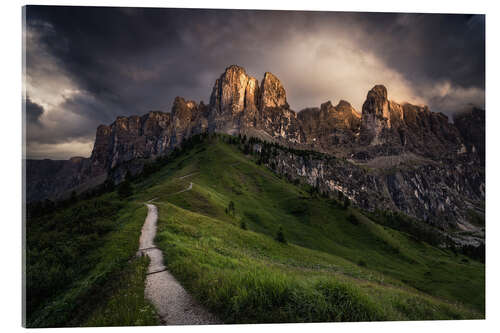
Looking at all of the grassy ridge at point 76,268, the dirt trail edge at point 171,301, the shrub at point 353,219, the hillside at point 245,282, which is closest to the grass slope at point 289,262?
the hillside at point 245,282

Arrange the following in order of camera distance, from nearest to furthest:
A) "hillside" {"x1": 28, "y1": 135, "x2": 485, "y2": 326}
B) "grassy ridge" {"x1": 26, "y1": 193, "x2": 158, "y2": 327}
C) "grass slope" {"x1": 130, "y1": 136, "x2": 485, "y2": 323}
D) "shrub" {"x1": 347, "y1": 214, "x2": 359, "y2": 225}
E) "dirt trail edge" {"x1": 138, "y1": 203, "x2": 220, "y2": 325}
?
"dirt trail edge" {"x1": 138, "y1": 203, "x2": 220, "y2": 325}
"hillside" {"x1": 28, "y1": 135, "x2": 485, "y2": 326}
"grass slope" {"x1": 130, "y1": 136, "x2": 485, "y2": 323}
"grassy ridge" {"x1": 26, "y1": 193, "x2": 158, "y2": 327}
"shrub" {"x1": 347, "y1": 214, "x2": 359, "y2": 225}

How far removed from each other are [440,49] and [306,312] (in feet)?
67.0

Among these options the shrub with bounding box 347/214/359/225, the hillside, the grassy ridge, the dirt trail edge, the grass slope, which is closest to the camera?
the dirt trail edge

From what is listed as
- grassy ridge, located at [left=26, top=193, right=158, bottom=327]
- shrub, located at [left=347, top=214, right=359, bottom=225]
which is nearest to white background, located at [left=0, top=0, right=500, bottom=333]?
grassy ridge, located at [left=26, top=193, right=158, bottom=327]

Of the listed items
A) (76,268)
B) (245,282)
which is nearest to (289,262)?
(76,268)

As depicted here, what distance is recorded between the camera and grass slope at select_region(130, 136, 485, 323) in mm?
6225

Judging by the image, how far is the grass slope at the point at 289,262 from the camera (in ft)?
20.4

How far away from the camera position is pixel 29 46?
12.3 metres

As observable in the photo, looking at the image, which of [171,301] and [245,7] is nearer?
[171,301]

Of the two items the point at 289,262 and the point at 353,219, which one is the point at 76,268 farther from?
the point at 353,219

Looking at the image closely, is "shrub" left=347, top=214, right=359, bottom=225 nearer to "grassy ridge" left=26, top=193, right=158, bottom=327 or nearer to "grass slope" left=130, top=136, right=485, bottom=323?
"grass slope" left=130, top=136, right=485, bottom=323

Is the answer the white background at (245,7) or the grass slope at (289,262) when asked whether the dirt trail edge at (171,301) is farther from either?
the white background at (245,7)

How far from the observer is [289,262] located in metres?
22.4
